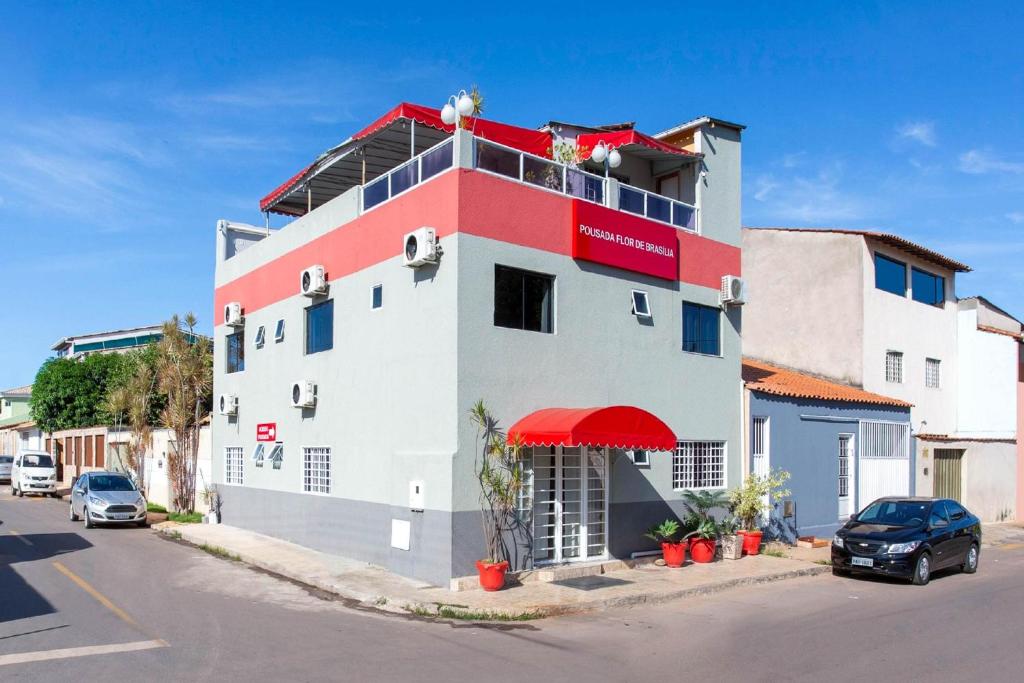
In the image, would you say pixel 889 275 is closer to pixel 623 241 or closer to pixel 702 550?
pixel 623 241

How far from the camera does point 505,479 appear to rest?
44.8 ft

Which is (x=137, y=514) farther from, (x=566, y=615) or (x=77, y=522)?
(x=566, y=615)

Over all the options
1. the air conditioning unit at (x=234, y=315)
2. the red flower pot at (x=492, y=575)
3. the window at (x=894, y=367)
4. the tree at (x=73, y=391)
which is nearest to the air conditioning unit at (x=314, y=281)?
the air conditioning unit at (x=234, y=315)

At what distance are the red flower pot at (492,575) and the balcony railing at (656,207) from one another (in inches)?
299

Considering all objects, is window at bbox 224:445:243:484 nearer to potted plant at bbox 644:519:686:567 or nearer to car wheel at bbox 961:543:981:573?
potted plant at bbox 644:519:686:567

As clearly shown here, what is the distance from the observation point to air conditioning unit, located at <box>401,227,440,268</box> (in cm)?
1379

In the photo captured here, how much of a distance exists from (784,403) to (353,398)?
32.2ft

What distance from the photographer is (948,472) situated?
24797mm

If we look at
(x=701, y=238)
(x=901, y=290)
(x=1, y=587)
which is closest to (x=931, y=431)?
(x=901, y=290)

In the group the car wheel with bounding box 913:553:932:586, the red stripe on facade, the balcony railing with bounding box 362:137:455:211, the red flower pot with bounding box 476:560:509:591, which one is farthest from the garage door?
the balcony railing with bounding box 362:137:455:211

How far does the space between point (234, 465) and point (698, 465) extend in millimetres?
12094

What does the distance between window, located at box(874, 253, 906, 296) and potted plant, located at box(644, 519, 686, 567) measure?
13015mm

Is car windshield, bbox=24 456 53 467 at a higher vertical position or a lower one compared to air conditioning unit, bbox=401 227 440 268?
lower

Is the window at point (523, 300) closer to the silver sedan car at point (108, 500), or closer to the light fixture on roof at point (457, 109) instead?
the light fixture on roof at point (457, 109)
